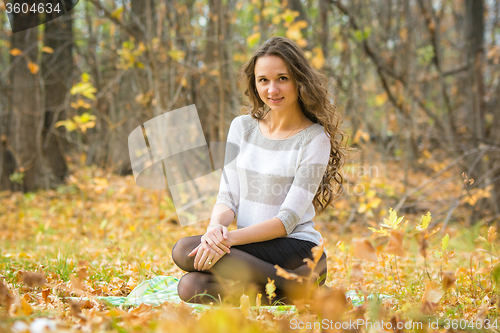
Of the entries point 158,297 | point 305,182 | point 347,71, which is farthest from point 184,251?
point 347,71

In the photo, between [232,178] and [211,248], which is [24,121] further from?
[211,248]

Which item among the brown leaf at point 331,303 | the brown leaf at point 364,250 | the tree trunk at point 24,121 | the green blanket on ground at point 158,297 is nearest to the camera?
the brown leaf at point 331,303

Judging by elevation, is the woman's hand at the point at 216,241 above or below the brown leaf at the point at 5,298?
below

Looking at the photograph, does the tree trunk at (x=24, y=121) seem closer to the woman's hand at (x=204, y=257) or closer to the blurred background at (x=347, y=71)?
the blurred background at (x=347, y=71)

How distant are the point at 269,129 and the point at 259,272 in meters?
0.79

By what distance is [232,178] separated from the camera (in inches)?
83.4

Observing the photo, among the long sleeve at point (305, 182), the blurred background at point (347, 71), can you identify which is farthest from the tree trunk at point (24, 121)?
the long sleeve at point (305, 182)

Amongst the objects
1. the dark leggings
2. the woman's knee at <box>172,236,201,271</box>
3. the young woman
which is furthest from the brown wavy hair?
the woman's knee at <box>172,236,201,271</box>

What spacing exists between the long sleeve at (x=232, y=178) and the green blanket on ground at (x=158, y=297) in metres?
0.51

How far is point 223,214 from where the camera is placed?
2012 millimetres

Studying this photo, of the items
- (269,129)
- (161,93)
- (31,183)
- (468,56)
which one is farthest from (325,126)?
(31,183)

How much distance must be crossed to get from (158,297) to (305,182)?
2.90 feet

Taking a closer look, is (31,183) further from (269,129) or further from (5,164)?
(269,129)

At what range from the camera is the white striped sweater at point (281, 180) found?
1862 millimetres
